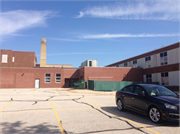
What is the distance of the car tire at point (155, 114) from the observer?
6102mm

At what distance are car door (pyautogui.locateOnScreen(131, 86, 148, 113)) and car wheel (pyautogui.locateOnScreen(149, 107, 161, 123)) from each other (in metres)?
0.33

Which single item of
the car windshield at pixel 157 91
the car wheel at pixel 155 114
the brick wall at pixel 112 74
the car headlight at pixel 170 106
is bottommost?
the car wheel at pixel 155 114

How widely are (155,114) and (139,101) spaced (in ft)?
3.37

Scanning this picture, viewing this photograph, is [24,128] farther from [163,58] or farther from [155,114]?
[163,58]

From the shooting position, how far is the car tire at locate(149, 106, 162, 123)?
6102 mm

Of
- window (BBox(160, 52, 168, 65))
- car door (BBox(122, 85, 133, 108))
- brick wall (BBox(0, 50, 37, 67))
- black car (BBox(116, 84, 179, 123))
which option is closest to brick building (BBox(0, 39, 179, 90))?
window (BBox(160, 52, 168, 65))

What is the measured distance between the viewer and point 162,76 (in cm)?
3173

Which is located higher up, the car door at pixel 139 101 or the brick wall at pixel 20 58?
the brick wall at pixel 20 58

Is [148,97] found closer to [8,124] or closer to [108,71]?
[8,124]

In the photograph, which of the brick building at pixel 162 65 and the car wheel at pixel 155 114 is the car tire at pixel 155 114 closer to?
the car wheel at pixel 155 114

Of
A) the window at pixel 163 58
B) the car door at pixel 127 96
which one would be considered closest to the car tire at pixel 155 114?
the car door at pixel 127 96

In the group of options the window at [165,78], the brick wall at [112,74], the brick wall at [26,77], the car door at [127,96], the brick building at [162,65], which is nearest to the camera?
the car door at [127,96]

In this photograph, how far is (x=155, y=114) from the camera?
20.6 feet

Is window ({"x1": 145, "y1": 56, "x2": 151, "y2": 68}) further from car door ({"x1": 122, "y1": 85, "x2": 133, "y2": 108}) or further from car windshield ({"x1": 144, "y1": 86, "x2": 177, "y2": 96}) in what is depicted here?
car windshield ({"x1": 144, "y1": 86, "x2": 177, "y2": 96})
